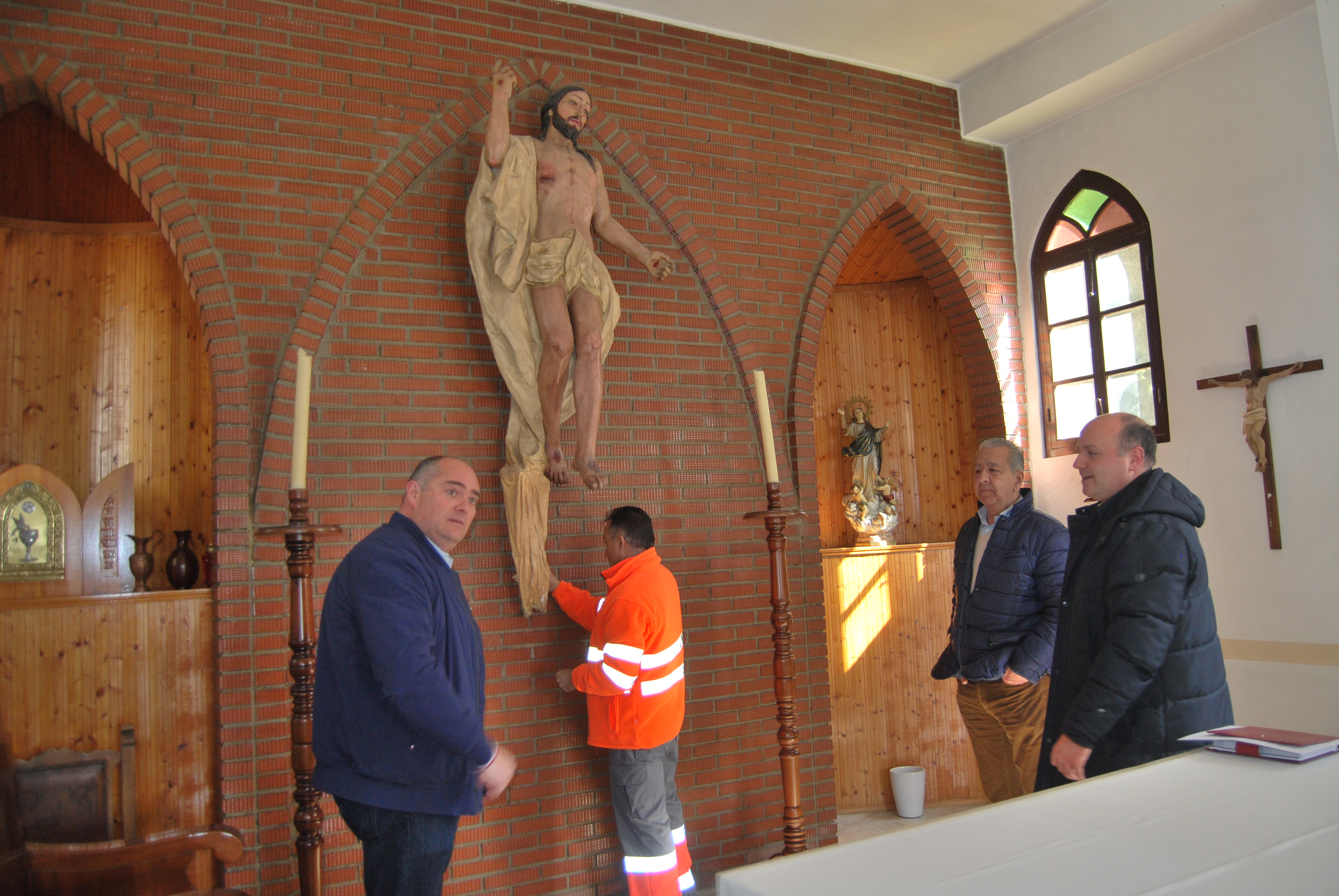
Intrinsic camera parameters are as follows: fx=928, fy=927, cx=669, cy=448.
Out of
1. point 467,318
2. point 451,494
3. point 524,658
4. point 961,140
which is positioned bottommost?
point 524,658

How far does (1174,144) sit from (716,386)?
2.69 meters

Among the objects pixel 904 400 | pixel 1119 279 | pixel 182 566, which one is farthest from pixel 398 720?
pixel 904 400

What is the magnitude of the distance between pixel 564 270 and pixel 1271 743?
2.90m

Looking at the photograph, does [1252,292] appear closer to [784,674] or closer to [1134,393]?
[1134,393]

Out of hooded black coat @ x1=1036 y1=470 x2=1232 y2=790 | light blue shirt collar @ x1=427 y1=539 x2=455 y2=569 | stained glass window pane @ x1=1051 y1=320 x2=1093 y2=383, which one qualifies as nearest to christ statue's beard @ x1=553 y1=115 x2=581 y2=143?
→ light blue shirt collar @ x1=427 y1=539 x2=455 y2=569

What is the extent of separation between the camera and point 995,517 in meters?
3.57

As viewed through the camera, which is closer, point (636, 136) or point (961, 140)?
point (636, 136)

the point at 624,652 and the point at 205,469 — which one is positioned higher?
the point at 205,469

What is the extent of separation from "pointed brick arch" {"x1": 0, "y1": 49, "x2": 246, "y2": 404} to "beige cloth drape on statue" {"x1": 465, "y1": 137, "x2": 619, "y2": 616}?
0.98 metres

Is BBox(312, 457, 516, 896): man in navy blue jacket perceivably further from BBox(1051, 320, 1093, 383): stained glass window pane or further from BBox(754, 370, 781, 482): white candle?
BBox(1051, 320, 1093, 383): stained glass window pane

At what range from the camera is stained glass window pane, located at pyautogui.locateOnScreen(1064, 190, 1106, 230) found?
5.21 m

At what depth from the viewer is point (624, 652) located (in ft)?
10.8

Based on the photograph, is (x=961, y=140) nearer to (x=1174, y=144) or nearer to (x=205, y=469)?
(x=1174, y=144)

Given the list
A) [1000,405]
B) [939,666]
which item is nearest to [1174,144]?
[1000,405]
